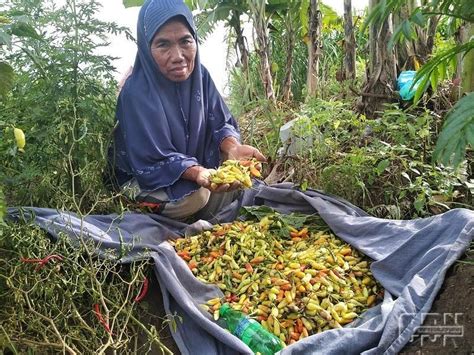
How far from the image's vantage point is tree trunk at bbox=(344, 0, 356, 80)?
408 cm

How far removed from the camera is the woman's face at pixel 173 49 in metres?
2.97

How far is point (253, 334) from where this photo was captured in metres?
2.08

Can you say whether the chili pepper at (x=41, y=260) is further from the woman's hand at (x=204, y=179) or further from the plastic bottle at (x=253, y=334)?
the woman's hand at (x=204, y=179)

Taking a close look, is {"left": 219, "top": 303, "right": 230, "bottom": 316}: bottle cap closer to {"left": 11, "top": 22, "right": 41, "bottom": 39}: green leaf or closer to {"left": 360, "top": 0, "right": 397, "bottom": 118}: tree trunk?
{"left": 11, "top": 22, "right": 41, "bottom": 39}: green leaf

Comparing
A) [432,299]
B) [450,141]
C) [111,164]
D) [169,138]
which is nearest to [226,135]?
[169,138]

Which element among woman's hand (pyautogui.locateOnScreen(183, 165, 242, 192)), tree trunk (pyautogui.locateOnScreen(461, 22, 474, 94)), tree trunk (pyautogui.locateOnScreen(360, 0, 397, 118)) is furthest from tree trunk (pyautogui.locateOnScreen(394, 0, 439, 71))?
woman's hand (pyautogui.locateOnScreen(183, 165, 242, 192))

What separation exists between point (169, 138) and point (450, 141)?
169 cm

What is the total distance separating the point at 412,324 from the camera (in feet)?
6.45

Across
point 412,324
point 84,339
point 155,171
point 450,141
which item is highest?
point 450,141

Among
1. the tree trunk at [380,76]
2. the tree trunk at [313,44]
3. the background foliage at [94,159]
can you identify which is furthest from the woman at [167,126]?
the tree trunk at [313,44]

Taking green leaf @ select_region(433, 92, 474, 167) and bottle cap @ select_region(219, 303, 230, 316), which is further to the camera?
bottle cap @ select_region(219, 303, 230, 316)

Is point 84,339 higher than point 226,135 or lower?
lower

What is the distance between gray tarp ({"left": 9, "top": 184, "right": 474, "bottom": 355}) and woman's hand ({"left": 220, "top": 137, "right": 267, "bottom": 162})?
1.00ft

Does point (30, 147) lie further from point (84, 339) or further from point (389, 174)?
point (389, 174)
